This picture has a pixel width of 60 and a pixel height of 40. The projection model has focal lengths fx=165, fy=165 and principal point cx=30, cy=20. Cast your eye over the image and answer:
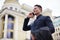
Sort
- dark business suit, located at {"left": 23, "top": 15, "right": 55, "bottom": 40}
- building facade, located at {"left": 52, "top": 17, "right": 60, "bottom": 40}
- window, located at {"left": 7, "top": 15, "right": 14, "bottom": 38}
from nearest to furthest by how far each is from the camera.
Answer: dark business suit, located at {"left": 23, "top": 15, "right": 55, "bottom": 40} → window, located at {"left": 7, "top": 15, "right": 14, "bottom": 38} → building facade, located at {"left": 52, "top": 17, "right": 60, "bottom": 40}

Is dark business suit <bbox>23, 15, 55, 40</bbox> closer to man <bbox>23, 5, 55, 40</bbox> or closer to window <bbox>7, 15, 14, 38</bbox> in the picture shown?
man <bbox>23, 5, 55, 40</bbox>

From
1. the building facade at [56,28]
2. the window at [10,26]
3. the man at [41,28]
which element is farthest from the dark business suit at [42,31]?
the building facade at [56,28]

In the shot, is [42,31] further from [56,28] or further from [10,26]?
[56,28]

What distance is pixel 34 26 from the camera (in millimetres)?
884

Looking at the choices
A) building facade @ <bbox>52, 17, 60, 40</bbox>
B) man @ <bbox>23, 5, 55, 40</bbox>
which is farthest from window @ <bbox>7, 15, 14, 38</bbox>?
man @ <bbox>23, 5, 55, 40</bbox>

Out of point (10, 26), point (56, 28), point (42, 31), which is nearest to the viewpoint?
point (42, 31)

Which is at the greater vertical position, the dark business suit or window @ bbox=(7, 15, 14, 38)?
window @ bbox=(7, 15, 14, 38)

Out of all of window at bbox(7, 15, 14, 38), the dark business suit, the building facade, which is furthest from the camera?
the building facade

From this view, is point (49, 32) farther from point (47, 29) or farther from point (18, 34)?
point (18, 34)

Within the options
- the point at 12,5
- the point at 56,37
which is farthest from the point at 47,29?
the point at 56,37

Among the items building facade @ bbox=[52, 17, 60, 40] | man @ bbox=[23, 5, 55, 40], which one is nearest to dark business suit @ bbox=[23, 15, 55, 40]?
man @ bbox=[23, 5, 55, 40]

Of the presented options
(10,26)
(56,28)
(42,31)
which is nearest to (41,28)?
(42,31)

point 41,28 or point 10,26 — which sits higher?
point 10,26

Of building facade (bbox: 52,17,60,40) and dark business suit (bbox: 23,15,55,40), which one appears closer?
dark business suit (bbox: 23,15,55,40)
